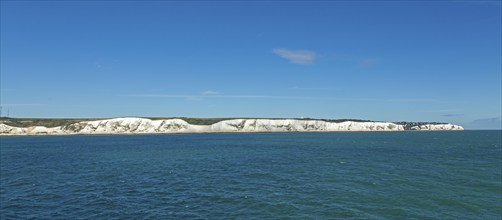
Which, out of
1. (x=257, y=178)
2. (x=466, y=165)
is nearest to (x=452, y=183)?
(x=466, y=165)

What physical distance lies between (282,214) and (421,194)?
16.0 meters

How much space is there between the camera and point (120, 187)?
36.4 metres

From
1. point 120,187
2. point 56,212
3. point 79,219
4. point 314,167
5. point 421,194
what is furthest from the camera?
point 314,167

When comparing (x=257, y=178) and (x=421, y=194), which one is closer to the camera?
(x=421, y=194)

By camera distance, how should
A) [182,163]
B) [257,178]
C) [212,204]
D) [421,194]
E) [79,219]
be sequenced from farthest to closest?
[182,163], [257,178], [421,194], [212,204], [79,219]

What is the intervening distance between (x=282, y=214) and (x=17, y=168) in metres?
49.3

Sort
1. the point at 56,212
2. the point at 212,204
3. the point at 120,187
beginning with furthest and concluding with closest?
the point at 120,187 → the point at 212,204 → the point at 56,212

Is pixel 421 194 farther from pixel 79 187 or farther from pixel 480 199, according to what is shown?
pixel 79 187

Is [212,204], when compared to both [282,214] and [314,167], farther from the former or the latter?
[314,167]

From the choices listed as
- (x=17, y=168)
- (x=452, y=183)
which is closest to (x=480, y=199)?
(x=452, y=183)

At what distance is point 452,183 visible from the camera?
37.4 meters

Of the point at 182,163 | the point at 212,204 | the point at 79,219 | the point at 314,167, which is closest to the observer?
the point at 79,219

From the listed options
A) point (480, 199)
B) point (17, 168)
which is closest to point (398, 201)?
point (480, 199)

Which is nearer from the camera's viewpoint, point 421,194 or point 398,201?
point 398,201
